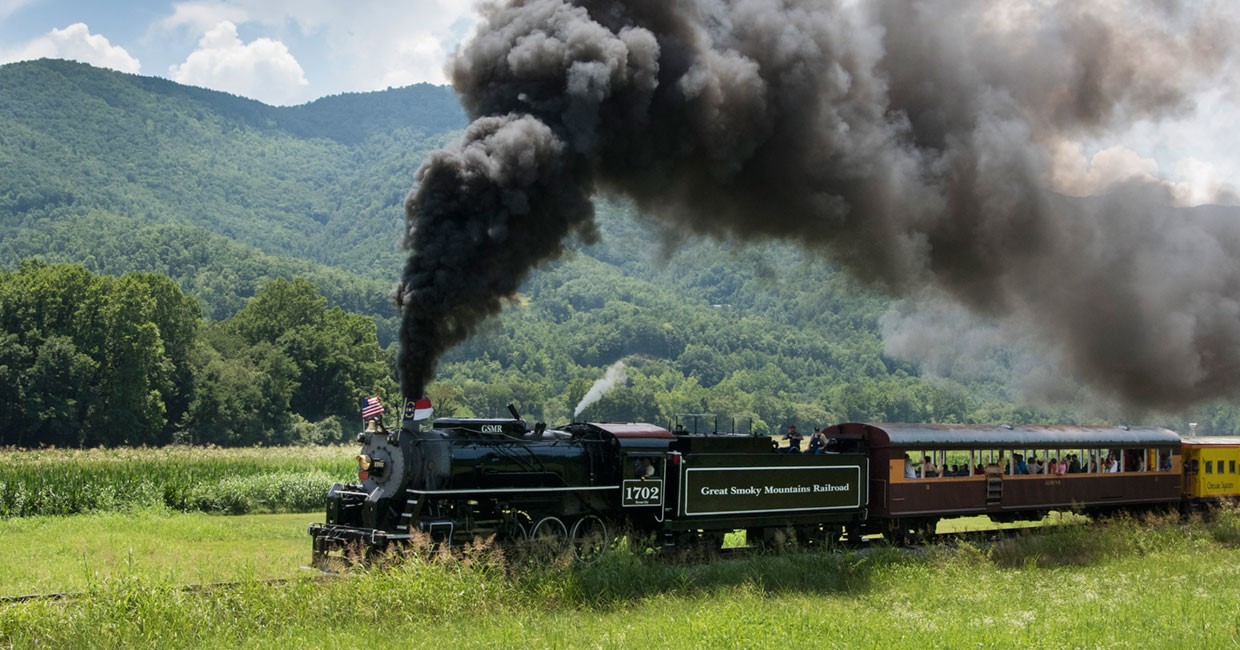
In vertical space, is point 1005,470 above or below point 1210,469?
above

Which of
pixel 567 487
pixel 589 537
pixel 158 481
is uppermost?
pixel 567 487

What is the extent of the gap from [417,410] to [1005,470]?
37.9 ft

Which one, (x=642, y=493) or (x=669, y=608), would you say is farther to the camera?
(x=642, y=493)

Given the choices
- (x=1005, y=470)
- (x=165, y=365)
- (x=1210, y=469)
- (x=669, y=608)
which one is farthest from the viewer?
(x=165, y=365)

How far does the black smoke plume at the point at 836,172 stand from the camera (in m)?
14.0

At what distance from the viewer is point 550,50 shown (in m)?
14.8

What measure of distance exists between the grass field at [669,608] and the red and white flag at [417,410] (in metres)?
1.85

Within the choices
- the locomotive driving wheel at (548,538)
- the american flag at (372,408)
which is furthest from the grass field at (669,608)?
the american flag at (372,408)

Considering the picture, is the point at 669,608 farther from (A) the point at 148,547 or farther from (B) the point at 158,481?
A: (B) the point at 158,481

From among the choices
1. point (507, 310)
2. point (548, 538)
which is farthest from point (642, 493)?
point (507, 310)

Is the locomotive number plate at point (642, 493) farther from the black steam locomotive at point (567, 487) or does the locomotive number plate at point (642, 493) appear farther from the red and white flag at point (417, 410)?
the red and white flag at point (417, 410)

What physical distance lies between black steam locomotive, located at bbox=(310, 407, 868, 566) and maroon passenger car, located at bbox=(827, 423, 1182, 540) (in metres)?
1.35

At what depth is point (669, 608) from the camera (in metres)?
11.2

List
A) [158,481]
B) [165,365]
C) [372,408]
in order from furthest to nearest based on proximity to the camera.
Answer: [165,365]
[158,481]
[372,408]
